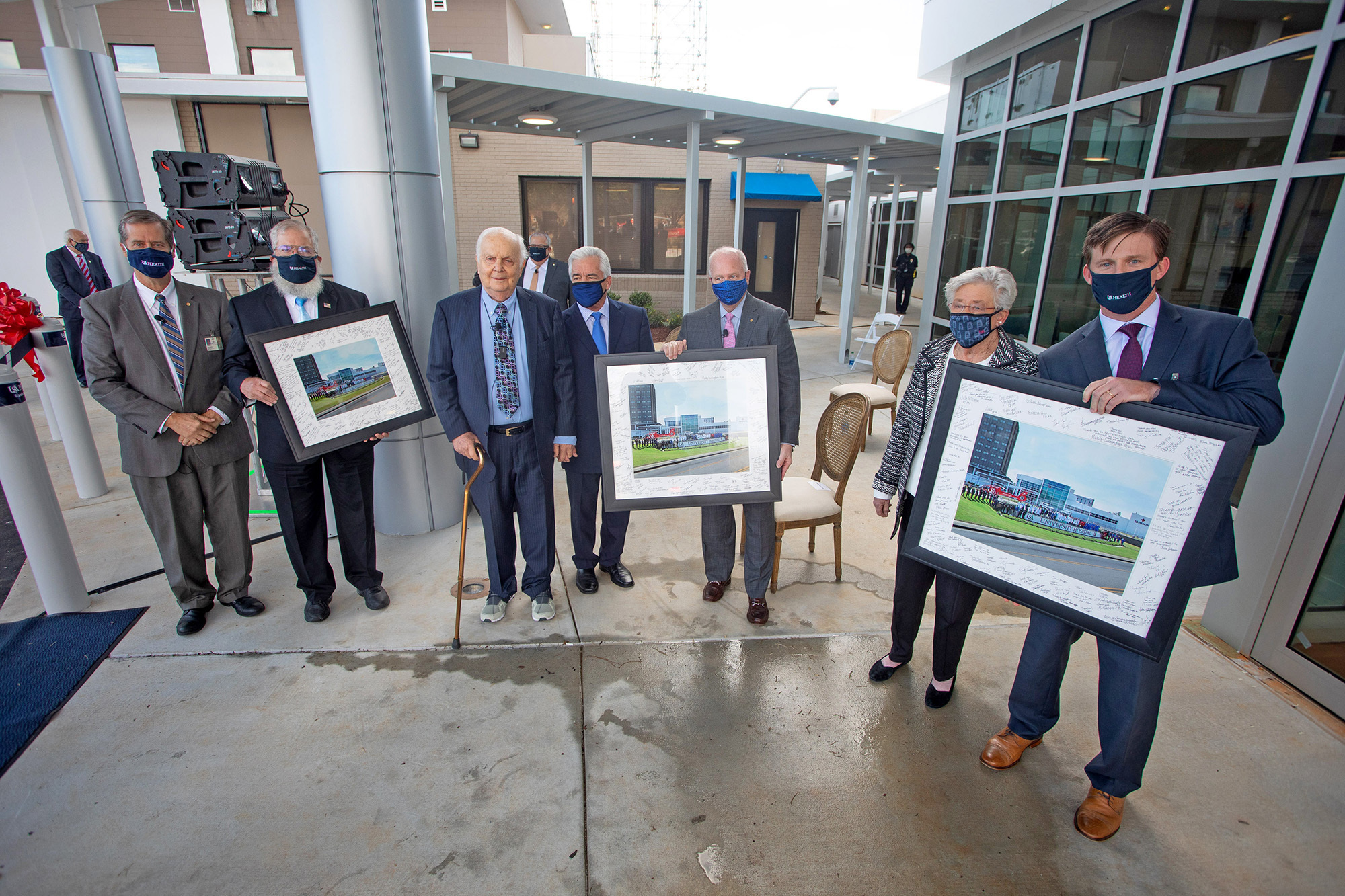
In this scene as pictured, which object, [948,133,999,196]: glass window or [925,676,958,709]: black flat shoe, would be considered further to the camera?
[948,133,999,196]: glass window

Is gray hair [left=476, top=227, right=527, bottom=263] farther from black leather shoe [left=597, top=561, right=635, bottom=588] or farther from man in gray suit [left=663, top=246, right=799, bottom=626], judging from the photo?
black leather shoe [left=597, top=561, right=635, bottom=588]

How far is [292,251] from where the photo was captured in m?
3.16

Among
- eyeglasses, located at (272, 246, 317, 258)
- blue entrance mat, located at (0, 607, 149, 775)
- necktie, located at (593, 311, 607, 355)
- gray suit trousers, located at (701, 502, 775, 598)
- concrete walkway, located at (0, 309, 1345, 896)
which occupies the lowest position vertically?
blue entrance mat, located at (0, 607, 149, 775)

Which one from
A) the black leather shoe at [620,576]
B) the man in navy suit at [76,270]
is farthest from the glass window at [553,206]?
the black leather shoe at [620,576]

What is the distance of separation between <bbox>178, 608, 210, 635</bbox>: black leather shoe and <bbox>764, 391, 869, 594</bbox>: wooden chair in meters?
3.02

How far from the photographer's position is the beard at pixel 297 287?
10.6 ft

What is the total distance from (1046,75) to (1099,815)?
297 inches

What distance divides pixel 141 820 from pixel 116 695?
0.93m

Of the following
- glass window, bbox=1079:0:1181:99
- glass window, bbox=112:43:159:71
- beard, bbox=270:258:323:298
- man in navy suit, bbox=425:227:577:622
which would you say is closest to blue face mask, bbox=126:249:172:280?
beard, bbox=270:258:323:298

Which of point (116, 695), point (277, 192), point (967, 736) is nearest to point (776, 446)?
point (967, 736)

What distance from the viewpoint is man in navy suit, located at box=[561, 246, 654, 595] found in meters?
3.48

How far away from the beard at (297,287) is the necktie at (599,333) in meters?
1.44

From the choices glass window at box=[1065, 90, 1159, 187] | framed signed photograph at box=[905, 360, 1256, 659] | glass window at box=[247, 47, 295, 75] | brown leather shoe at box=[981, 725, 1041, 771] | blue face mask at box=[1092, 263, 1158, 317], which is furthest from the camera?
glass window at box=[247, 47, 295, 75]

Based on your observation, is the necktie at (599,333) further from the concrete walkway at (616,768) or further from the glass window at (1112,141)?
the glass window at (1112,141)
